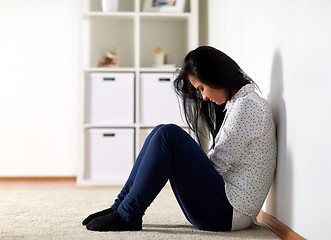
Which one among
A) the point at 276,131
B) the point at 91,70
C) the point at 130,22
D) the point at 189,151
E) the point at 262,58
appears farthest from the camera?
the point at 130,22

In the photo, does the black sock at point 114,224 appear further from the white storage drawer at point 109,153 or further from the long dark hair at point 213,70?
the white storage drawer at point 109,153

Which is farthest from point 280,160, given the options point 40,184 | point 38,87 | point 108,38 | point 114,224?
point 38,87

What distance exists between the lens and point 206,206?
1.89 metres

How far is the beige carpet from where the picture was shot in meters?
1.90

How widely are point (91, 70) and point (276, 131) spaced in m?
1.94

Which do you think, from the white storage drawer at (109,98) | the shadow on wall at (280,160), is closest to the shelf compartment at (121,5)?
the white storage drawer at (109,98)

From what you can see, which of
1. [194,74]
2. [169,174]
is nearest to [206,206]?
[169,174]

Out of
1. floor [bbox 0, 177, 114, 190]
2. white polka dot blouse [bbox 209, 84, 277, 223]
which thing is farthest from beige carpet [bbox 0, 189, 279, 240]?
floor [bbox 0, 177, 114, 190]

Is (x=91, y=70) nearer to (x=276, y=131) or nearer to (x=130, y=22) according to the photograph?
(x=130, y=22)

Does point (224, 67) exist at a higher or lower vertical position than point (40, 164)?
higher

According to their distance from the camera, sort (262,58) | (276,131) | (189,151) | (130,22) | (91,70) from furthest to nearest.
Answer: (130,22), (91,70), (262,58), (276,131), (189,151)

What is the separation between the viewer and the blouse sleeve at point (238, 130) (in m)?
1.87

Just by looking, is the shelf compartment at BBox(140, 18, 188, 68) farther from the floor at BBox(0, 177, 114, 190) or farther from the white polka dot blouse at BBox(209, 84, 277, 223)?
the white polka dot blouse at BBox(209, 84, 277, 223)

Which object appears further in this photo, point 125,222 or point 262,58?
point 262,58
